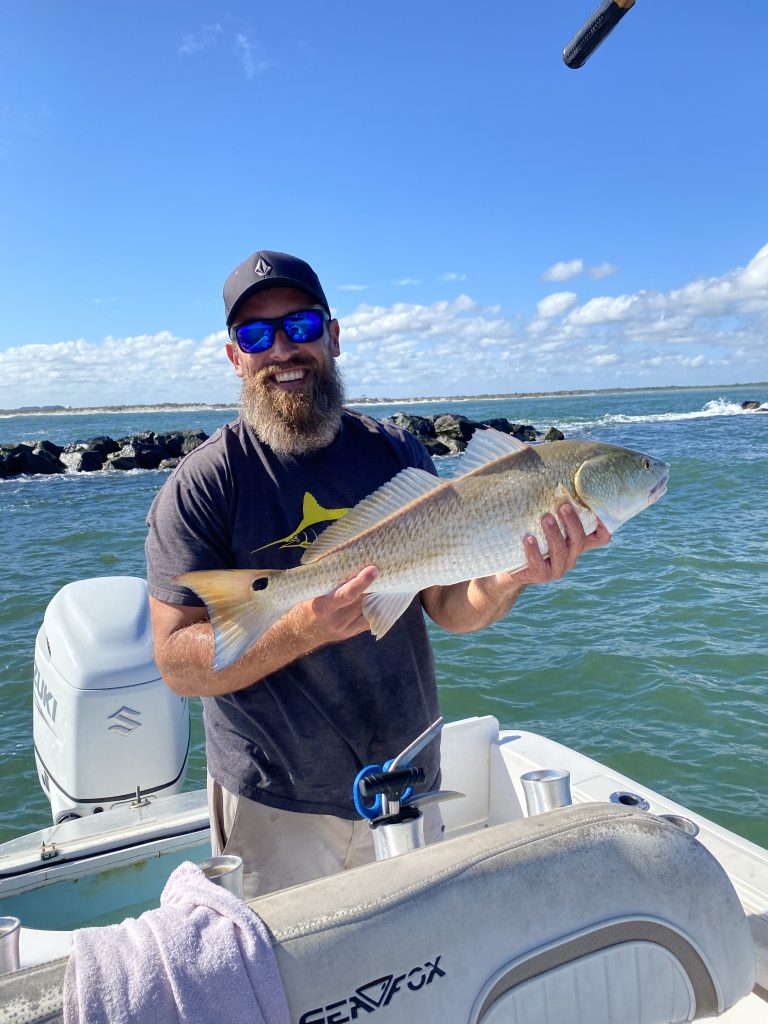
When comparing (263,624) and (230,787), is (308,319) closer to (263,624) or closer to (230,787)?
(263,624)

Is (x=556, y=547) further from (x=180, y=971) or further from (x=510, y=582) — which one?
(x=180, y=971)

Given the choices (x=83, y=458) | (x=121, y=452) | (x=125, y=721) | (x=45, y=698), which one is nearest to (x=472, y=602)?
(x=125, y=721)

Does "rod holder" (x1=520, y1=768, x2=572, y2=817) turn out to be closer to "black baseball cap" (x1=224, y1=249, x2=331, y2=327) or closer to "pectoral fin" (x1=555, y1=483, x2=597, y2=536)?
"pectoral fin" (x1=555, y1=483, x2=597, y2=536)

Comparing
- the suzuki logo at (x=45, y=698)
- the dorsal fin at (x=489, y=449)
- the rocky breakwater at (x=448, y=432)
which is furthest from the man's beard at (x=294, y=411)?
the rocky breakwater at (x=448, y=432)

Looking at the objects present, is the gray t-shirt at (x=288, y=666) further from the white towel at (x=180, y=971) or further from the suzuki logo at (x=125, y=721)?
the suzuki logo at (x=125, y=721)

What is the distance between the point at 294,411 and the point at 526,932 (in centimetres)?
190

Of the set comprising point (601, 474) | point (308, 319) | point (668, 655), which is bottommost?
point (668, 655)

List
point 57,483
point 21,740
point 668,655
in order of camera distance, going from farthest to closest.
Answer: point 57,483
point 668,655
point 21,740

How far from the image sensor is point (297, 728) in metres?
2.68

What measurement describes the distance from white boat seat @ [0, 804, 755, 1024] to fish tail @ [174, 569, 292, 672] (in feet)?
3.23

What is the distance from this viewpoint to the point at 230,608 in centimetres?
254

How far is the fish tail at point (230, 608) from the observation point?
8.27 feet

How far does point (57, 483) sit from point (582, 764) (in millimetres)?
33129

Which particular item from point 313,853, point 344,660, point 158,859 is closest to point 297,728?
point 344,660
